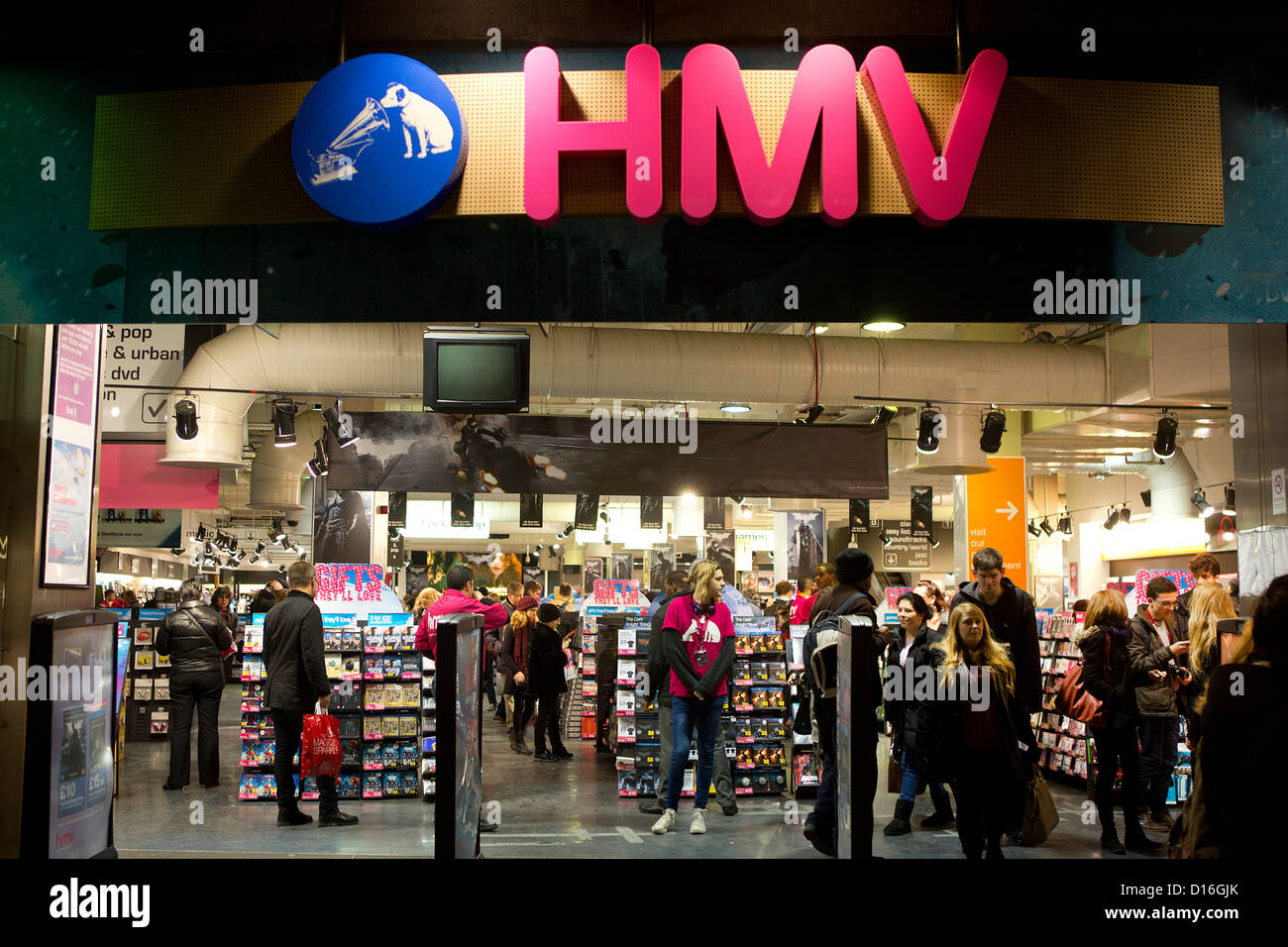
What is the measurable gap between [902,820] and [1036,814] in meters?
1.19

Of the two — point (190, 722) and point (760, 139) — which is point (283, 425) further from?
point (760, 139)

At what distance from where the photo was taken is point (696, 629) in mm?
7480

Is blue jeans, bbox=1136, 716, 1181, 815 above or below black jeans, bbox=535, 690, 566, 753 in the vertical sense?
above

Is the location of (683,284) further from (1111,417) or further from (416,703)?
(1111,417)

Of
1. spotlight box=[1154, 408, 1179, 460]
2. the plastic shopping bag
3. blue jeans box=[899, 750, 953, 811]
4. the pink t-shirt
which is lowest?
blue jeans box=[899, 750, 953, 811]

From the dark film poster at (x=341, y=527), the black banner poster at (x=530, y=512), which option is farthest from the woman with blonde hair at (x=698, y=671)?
the black banner poster at (x=530, y=512)

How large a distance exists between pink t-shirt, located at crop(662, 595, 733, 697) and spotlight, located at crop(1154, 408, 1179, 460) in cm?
618

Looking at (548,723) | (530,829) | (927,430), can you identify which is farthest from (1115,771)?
(548,723)

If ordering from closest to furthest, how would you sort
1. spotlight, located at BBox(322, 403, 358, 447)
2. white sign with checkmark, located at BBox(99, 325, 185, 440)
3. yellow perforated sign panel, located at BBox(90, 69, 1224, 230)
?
yellow perforated sign panel, located at BBox(90, 69, 1224, 230) < white sign with checkmark, located at BBox(99, 325, 185, 440) < spotlight, located at BBox(322, 403, 358, 447)

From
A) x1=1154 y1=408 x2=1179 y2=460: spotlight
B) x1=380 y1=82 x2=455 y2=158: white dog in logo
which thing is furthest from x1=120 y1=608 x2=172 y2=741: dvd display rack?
x1=1154 y1=408 x2=1179 y2=460: spotlight

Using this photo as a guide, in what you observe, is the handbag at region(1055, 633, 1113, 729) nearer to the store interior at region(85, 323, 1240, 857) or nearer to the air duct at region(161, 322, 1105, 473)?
the store interior at region(85, 323, 1240, 857)

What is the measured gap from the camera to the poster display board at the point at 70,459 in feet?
17.1

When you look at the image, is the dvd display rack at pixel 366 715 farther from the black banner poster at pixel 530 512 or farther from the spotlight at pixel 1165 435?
the black banner poster at pixel 530 512

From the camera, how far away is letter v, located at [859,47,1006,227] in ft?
15.6
